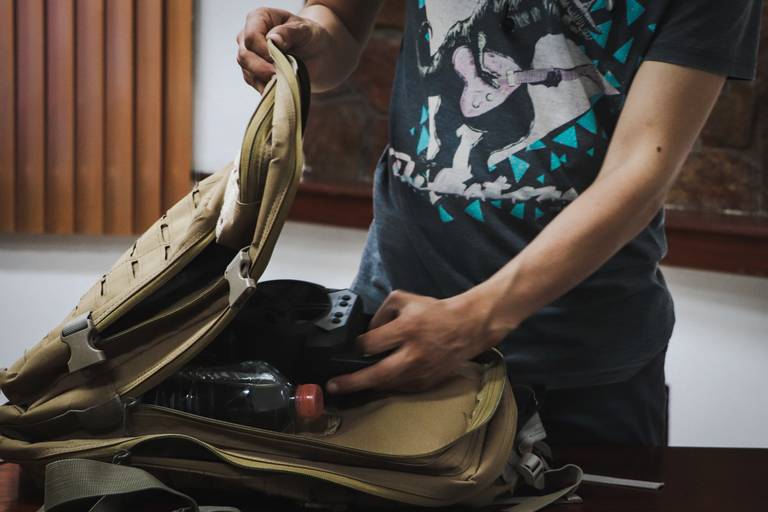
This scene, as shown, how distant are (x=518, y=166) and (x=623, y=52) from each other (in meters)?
0.16

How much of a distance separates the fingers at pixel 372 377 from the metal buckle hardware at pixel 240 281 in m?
0.12

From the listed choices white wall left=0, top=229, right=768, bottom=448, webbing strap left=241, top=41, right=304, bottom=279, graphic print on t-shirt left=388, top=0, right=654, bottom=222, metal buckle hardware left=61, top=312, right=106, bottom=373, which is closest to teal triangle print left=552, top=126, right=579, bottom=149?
graphic print on t-shirt left=388, top=0, right=654, bottom=222

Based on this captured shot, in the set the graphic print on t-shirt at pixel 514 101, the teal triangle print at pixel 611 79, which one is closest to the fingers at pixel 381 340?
the graphic print on t-shirt at pixel 514 101

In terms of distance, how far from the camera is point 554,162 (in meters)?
0.98

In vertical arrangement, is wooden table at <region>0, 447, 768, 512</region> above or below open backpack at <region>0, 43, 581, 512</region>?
below

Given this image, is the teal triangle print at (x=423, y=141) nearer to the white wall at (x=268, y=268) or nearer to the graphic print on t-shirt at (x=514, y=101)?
the graphic print on t-shirt at (x=514, y=101)

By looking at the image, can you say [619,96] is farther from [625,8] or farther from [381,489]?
[381,489]

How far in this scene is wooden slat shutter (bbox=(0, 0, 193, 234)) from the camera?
2.47 metres

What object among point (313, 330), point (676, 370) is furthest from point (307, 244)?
point (313, 330)

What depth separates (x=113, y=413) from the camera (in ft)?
2.51

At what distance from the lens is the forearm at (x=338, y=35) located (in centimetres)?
111

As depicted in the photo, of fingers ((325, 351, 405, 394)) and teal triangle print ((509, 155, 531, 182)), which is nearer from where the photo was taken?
fingers ((325, 351, 405, 394))

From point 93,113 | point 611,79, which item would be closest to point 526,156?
point 611,79

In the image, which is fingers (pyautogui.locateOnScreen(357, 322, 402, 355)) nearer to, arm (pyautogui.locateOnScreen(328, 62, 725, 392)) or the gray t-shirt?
arm (pyautogui.locateOnScreen(328, 62, 725, 392))
